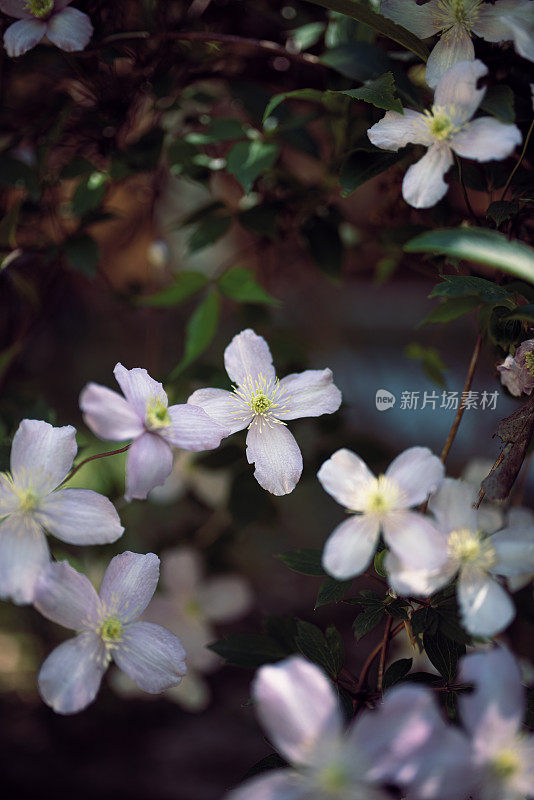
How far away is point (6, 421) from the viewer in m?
0.78

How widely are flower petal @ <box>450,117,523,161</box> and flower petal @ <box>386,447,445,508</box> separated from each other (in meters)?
0.25

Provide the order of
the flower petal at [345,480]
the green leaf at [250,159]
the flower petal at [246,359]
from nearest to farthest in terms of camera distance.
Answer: the flower petal at [345,480], the flower petal at [246,359], the green leaf at [250,159]

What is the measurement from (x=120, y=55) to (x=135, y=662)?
2.20 feet

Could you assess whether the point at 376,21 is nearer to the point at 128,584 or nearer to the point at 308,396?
the point at 308,396

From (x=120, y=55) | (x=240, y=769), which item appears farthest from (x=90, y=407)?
(x=240, y=769)

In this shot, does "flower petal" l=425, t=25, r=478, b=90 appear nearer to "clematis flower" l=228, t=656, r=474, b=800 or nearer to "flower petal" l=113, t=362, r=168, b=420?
"flower petal" l=113, t=362, r=168, b=420

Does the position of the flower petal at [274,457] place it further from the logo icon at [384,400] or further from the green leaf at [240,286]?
the green leaf at [240,286]

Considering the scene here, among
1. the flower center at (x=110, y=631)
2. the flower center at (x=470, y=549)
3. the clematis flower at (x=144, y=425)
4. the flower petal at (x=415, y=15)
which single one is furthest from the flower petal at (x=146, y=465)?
the flower petal at (x=415, y=15)

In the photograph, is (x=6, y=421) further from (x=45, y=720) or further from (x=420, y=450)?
(x=45, y=720)

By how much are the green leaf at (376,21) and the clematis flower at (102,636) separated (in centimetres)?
51

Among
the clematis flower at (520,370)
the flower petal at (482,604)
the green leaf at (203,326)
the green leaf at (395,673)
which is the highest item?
the clematis flower at (520,370)

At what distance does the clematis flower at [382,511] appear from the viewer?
1.45 feet

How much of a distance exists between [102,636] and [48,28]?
59cm

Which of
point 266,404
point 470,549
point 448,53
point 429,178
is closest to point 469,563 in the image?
point 470,549
